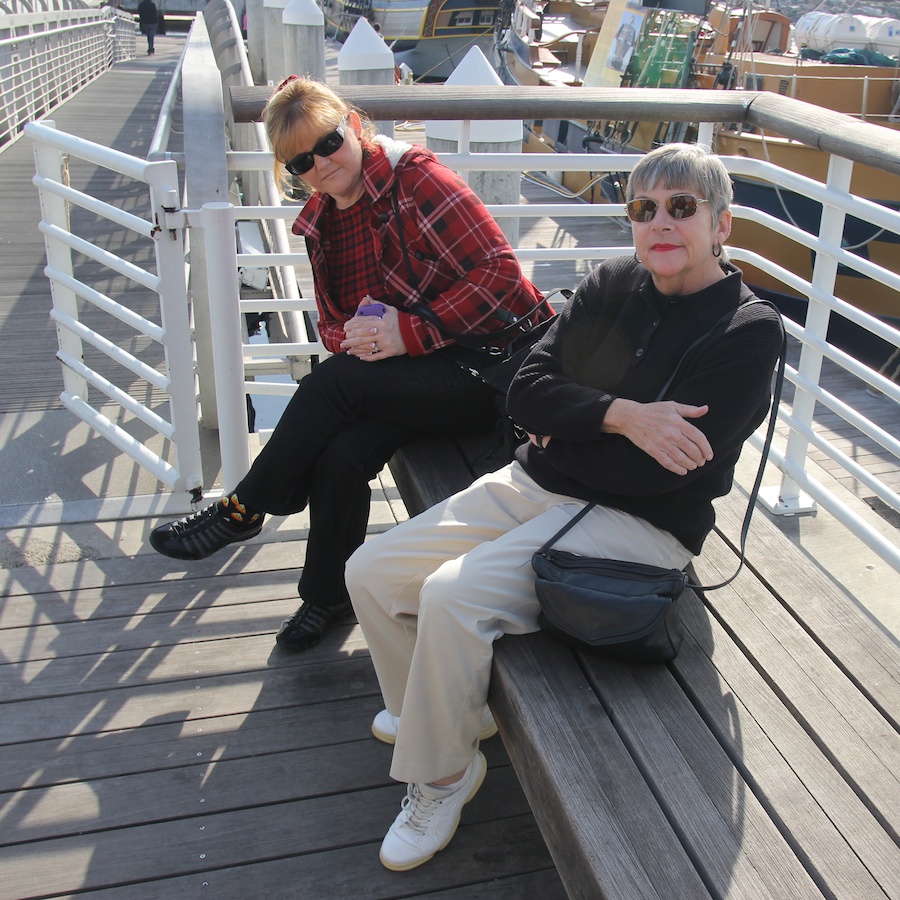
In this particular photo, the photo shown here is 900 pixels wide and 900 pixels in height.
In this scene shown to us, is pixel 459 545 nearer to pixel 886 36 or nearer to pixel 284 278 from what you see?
pixel 284 278

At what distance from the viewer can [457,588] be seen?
5.41 ft

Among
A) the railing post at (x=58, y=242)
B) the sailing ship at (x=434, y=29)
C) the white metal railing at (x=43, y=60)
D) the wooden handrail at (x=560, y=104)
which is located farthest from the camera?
the sailing ship at (x=434, y=29)

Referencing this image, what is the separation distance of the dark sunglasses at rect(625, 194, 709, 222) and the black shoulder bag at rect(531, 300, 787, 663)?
2.12 ft

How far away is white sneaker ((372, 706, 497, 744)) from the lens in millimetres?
2084

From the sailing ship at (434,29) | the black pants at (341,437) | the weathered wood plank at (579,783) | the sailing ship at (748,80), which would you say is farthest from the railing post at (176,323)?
the sailing ship at (434,29)

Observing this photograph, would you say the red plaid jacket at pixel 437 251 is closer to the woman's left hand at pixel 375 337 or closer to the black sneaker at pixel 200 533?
the woman's left hand at pixel 375 337

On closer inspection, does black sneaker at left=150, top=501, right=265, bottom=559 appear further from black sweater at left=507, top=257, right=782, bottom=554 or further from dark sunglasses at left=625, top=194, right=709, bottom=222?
dark sunglasses at left=625, top=194, right=709, bottom=222

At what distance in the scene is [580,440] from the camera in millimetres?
1824

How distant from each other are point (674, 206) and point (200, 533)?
1.40m

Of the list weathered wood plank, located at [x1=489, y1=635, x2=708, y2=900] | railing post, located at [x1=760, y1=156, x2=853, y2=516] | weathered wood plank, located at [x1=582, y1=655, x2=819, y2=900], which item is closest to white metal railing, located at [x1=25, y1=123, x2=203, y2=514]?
weathered wood plank, located at [x1=489, y1=635, x2=708, y2=900]

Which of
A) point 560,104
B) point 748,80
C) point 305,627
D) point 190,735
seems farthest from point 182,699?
point 748,80

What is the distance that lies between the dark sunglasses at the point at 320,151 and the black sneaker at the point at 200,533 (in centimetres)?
85

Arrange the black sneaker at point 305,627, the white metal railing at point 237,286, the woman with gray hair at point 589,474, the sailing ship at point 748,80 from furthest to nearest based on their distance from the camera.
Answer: the sailing ship at point 748,80, the white metal railing at point 237,286, the black sneaker at point 305,627, the woman with gray hair at point 589,474

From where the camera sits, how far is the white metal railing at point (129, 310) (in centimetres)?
266
